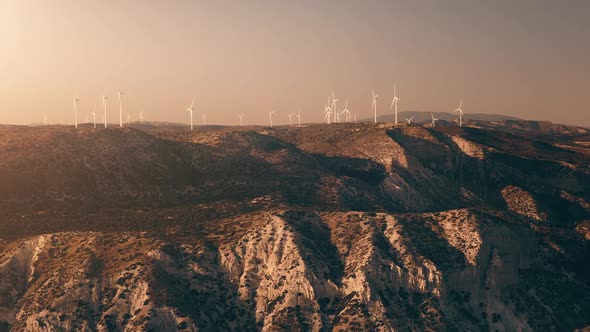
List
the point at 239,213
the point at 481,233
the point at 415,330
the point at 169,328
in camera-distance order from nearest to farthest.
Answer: the point at 169,328, the point at 415,330, the point at 481,233, the point at 239,213

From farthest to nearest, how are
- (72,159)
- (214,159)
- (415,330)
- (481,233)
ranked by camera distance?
(214,159) → (72,159) → (481,233) → (415,330)

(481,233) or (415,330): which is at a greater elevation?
(481,233)

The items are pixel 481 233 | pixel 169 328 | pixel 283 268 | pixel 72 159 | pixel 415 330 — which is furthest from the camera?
pixel 72 159

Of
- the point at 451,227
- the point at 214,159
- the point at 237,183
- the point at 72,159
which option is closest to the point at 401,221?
the point at 451,227

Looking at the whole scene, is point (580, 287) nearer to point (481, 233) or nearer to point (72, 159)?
point (481, 233)

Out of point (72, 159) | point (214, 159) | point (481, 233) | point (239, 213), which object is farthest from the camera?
point (214, 159)

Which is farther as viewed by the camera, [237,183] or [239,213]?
[237,183]

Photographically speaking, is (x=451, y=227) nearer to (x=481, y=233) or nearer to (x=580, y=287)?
(x=481, y=233)

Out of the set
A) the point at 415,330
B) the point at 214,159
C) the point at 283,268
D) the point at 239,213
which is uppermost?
the point at 214,159

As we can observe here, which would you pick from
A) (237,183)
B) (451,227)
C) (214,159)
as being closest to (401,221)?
(451,227)

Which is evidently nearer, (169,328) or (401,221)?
(169,328)
